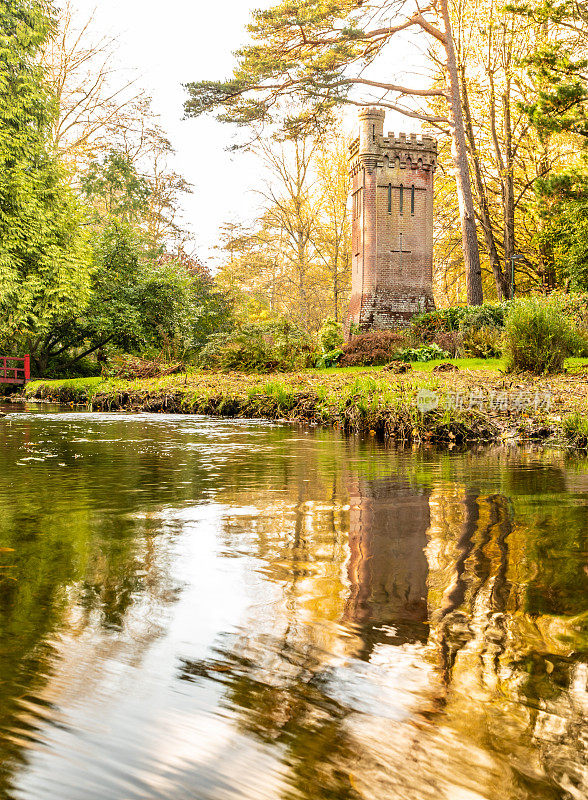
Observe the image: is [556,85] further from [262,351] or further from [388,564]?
[388,564]

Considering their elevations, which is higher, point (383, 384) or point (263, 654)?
point (383, 384)

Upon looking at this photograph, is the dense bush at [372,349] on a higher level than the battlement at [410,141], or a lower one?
lower

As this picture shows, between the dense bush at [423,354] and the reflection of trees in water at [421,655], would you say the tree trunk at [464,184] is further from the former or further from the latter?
the reflection of trees in water at [421,655]

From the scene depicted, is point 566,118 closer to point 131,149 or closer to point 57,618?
point 57,618

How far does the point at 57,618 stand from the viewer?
2.30 metres

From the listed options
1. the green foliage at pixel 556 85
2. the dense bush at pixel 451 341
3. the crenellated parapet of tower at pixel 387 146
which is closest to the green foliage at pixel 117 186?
the crenellated parapet of tower at pixel 387 146

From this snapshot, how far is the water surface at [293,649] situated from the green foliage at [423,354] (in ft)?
49.2

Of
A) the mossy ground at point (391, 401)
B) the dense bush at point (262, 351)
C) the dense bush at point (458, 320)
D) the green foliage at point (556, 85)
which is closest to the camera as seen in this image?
the mossy ground at point (391, 401)

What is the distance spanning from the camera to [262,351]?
68.3 ft

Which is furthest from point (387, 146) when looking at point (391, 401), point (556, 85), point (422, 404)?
point (422, 404)

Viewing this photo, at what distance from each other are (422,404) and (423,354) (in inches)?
391

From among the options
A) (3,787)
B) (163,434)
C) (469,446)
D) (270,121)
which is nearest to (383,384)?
(469,446)

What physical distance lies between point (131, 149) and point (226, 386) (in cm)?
2455

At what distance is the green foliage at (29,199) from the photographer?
22719mm
